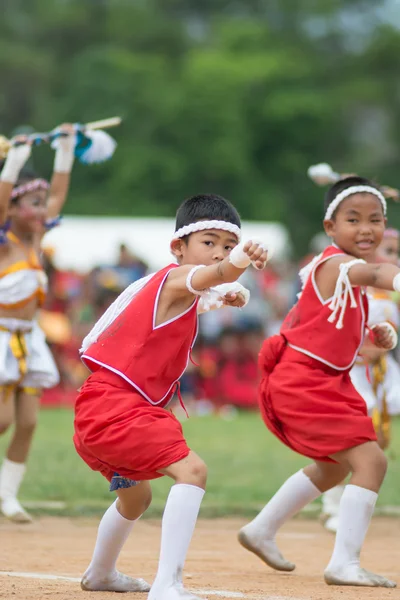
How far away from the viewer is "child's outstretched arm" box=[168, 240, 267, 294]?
4.50 m

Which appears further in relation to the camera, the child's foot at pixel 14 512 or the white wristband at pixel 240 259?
the child's foot at pixel 14 512

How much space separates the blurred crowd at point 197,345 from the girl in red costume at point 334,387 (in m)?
10.4

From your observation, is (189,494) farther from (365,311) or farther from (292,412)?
(365,311)

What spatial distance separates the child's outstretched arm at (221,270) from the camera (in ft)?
14.8

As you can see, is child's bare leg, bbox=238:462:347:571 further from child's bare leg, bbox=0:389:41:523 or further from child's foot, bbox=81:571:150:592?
child's bare leg, bbox=0:389:41:523

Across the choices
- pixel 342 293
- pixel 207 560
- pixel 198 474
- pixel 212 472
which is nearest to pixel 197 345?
pixel 212 472

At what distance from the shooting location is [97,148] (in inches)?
309

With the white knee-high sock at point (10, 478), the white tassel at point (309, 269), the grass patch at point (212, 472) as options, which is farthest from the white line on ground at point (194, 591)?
the grass patch at point (212, 472)

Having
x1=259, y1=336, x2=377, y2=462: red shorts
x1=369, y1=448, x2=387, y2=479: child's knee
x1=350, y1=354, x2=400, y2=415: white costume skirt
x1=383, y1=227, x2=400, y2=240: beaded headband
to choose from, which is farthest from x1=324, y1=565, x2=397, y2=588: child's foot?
x1=383, y1=227, x2=400, y2=240: beaded headband

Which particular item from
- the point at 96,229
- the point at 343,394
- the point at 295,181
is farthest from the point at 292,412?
the point at 295,181

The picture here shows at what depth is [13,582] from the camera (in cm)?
513

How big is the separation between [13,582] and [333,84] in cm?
4861

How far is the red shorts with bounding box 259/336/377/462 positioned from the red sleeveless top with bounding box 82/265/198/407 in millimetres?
894

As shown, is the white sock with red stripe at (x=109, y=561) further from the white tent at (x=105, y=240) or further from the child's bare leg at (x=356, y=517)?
the white tent at (x=105, y=240)
